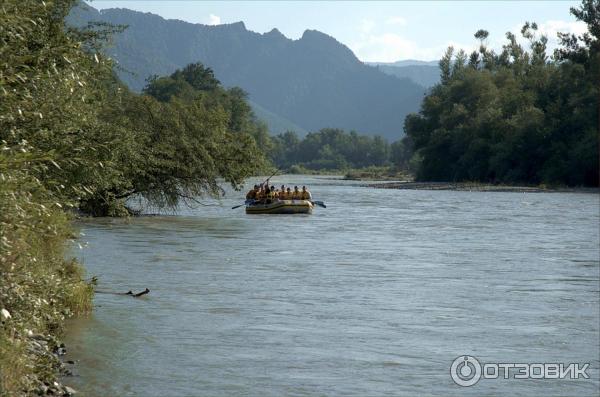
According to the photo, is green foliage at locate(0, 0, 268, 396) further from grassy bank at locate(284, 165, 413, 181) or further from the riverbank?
grassy bank at locate(284, 165, 413, 181)

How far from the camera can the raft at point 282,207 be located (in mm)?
44938

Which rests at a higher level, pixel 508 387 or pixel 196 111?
pixel 196 111

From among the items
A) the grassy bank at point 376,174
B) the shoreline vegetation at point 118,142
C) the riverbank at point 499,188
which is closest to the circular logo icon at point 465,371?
the shoreline vegetation at point 118,142

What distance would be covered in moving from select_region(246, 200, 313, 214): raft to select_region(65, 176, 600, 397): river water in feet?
30.0

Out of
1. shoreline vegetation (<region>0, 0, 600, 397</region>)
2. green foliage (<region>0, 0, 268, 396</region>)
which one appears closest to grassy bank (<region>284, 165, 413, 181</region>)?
shoreline vegetation (<region>0, 0, 600, 397</region>)

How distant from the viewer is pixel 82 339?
13.8 m

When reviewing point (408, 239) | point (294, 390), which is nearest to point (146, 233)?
point (408, 239)

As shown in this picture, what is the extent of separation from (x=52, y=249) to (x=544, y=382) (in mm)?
7678

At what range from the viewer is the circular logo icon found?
489 inches

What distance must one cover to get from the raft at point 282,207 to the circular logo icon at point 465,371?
1241 inches

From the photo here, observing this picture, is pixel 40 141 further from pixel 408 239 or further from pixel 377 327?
pixel 408 239

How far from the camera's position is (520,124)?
285ft

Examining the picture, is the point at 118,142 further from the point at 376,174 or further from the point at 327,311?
the point at 376,174

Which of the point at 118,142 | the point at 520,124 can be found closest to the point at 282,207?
the point at 118,142
